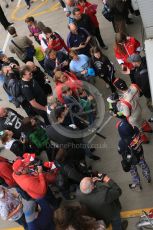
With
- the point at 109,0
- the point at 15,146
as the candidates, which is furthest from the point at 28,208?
the point at 109,0

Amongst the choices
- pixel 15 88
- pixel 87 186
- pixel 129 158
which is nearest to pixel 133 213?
pixel 129 158

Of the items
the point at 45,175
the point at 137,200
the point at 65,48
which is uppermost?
the point at 65,48

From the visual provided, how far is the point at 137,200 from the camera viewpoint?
6.38 metres

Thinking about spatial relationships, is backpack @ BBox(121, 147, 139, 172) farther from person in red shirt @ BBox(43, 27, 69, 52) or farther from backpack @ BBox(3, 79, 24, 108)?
person in red shirt @ BBox(43, 27, 69, 52)

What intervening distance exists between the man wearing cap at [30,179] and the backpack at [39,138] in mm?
924

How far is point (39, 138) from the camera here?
6.92 m

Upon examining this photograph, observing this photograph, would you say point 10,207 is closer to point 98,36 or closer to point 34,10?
point 98,36

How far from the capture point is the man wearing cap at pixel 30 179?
228 inches

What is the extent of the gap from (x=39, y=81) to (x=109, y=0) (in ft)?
8.70

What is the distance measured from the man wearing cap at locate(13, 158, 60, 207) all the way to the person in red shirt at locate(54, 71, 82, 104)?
5.36ft

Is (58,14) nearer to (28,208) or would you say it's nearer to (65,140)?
(65,140)

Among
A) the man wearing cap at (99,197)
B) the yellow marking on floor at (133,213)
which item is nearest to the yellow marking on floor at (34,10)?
the yellow marking on floor at (133,213)

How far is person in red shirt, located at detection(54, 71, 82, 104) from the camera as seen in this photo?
7031mm

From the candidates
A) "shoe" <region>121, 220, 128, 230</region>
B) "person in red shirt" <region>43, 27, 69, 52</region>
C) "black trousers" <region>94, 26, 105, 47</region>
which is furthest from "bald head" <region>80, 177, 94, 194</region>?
"black trousers" <region>94, 26, 105, 47</region>
